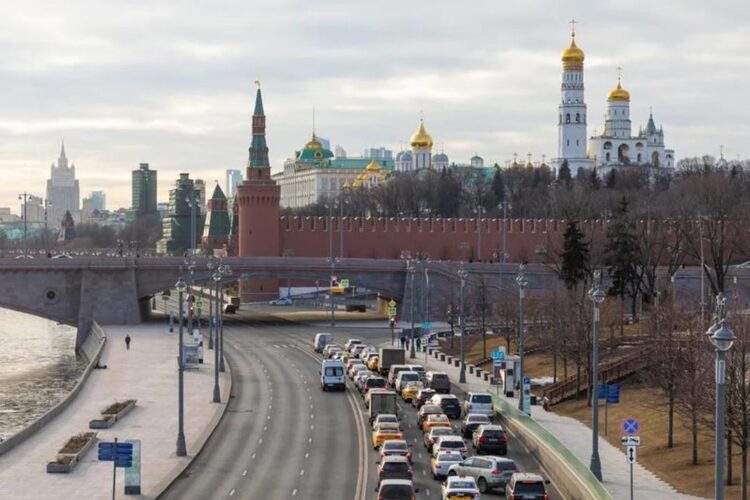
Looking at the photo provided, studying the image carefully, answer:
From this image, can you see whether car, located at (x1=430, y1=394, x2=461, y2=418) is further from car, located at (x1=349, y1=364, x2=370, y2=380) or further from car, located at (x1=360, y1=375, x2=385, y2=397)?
car, located at (x1=349, y1=364, x2=370, y2=380)

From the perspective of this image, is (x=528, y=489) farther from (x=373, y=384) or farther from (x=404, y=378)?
(x=404, y=378)

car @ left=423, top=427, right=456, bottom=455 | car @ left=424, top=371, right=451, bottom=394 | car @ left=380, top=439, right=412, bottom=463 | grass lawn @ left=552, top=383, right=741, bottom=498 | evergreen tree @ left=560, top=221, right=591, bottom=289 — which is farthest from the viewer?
evergreen tree @ left=560, top=221, right=591, bottom=289

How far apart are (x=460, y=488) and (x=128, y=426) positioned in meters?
19.3

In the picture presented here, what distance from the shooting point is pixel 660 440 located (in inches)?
1764

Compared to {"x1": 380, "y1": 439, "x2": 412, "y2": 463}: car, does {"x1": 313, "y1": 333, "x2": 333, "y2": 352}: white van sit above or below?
above

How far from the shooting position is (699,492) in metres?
36.4

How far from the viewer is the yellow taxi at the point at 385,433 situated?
4462 cm

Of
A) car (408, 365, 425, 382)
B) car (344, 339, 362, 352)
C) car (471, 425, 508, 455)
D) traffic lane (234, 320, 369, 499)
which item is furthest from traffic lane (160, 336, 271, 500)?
car (344, 339, 362, 352)

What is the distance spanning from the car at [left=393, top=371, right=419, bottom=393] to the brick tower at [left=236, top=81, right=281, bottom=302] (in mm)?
63717

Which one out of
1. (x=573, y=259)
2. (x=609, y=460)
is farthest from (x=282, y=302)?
(x=609, y=460)

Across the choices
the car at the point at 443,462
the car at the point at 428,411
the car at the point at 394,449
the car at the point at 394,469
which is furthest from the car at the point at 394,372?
the car at the point at 394,469

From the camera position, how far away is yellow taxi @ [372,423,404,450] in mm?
44625

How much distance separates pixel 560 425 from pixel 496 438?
22.0 ft

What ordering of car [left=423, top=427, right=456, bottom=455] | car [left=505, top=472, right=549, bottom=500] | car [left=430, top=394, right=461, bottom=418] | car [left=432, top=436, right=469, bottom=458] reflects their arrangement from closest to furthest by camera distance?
car [left=505, top=472, right=549, bottom=500], car [left=432, top=436, right=469, bottom=458], car [left=423, top=427, right=456, bottom=455], car [left=430, top=394, right=461, bottom=418]
